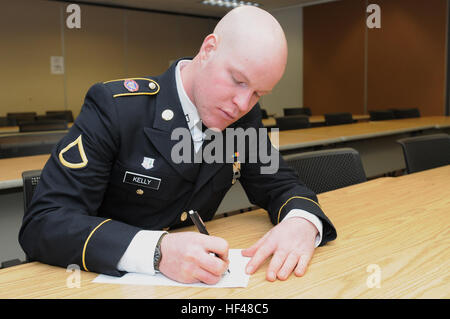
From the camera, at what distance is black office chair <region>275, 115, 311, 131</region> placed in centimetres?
446

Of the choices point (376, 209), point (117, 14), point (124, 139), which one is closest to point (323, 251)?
point (376, 209)

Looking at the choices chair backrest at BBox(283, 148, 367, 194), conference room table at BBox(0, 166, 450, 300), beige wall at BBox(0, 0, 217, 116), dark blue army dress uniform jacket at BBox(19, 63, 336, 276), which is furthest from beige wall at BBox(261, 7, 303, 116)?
dark blue army dress uniform jacket at BBox(19, 63, 336, 276)

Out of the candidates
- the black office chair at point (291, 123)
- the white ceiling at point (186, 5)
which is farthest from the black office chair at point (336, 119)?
the white ceiling at point (186, 5)

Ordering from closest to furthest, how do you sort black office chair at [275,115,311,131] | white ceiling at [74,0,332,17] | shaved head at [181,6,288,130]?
1. shaved head at [181,6,288,130]
2. black office chair at [275,115,311,131]
3. white ceiling at [74,0,332,17]

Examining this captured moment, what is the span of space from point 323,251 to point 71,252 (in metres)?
0.56

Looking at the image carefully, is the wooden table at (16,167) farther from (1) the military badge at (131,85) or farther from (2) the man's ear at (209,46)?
(2) the man's ear at (209,46)

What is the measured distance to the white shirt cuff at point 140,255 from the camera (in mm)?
844

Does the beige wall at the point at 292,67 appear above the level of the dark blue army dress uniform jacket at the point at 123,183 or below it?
above

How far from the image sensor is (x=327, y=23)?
895 cm

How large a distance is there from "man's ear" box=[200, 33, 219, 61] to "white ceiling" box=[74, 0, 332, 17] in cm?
771

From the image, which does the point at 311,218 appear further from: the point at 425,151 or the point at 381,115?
the point at 381,115

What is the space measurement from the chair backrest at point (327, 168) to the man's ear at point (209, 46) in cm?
80

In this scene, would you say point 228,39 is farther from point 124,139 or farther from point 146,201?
point 146,201

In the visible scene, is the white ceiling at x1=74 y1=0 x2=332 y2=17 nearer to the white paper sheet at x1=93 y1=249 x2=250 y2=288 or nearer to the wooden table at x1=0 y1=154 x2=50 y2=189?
the wooden table at x1=0 y1=154 x2=50 y2=189
